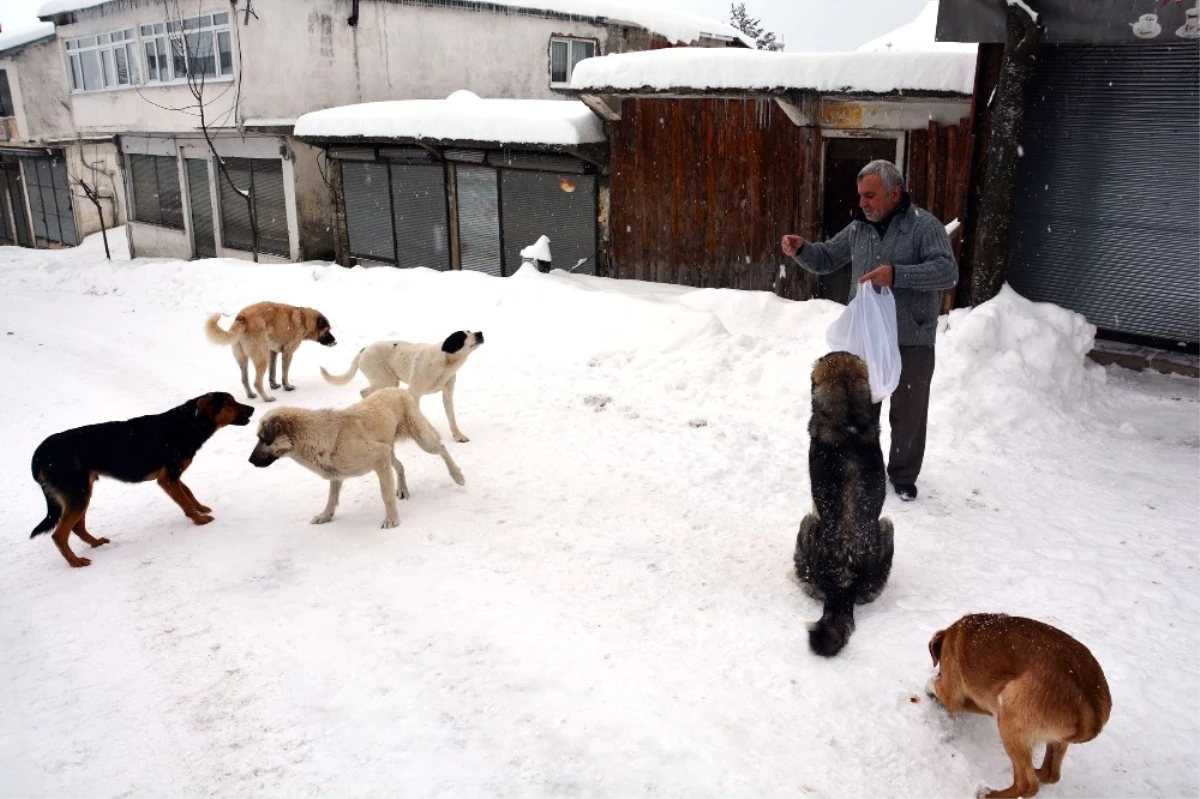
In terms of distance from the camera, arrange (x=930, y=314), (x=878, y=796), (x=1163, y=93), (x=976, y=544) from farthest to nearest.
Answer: (x=1163, y=93)
(x=930, y=314)
(x=976, y=544)
(x=878, y=796)

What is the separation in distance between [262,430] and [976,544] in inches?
179

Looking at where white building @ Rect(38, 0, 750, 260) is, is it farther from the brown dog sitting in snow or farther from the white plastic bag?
the brown dog sitting in snow

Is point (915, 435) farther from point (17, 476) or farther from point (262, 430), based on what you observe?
point (17, 476)

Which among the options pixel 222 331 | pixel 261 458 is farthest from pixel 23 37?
pixel 261 458

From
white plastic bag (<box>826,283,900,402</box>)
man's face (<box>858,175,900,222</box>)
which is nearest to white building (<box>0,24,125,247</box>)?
man's face (<box>858,175,900,222</box>)

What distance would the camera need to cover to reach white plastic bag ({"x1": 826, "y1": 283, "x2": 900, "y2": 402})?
193 inches

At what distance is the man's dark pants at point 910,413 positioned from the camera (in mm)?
5250

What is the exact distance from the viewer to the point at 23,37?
2705 centimetres

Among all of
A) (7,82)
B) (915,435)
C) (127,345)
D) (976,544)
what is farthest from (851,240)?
(7,82)

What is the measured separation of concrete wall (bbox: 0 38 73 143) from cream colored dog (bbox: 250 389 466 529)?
93.2ft

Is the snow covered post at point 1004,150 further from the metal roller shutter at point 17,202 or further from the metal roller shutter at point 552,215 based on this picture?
the metal roller shutter at point 17,202

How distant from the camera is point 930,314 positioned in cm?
518

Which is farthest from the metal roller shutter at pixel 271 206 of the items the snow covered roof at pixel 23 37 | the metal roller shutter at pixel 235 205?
the snow covered roof at pixel 23 37

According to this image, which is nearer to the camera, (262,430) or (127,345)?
(262,430)
